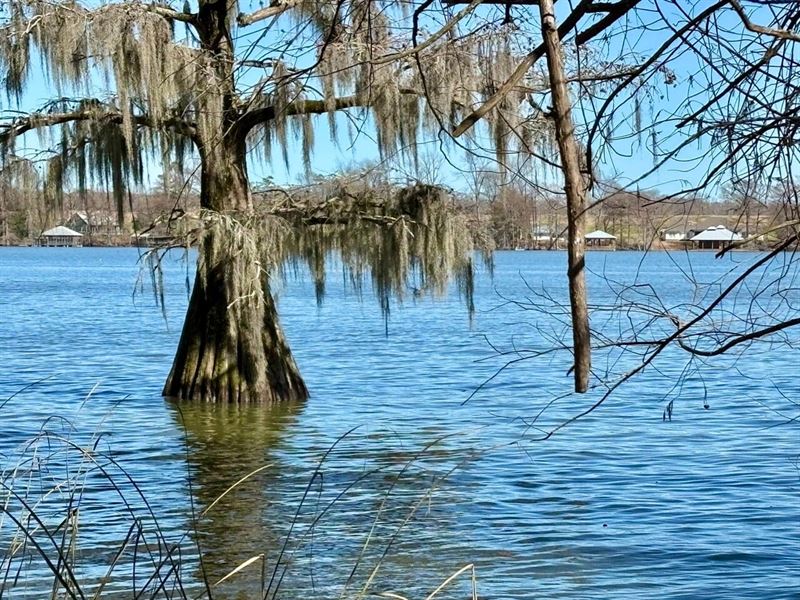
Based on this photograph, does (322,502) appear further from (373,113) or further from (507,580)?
(373,113)

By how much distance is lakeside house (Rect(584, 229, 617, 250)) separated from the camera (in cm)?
419

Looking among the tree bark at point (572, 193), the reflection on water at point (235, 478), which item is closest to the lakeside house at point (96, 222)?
the reflection on water at point (235, 478)

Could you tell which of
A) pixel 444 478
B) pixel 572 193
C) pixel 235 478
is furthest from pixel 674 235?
pixel 235 478

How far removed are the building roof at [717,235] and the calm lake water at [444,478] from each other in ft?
0.53

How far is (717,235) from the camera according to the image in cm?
431

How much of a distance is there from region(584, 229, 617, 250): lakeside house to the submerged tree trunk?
27.3ft

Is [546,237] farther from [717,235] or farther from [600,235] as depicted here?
[717,235]

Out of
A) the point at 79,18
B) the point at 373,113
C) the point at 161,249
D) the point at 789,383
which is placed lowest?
the point at 789,383

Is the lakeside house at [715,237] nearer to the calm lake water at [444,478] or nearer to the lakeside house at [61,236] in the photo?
the calm lake water at [444,478]

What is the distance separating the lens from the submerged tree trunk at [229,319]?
13102 mm

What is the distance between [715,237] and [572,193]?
161cm

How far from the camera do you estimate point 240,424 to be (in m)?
13.3

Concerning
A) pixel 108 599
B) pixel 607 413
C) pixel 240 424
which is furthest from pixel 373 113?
pixel 108 599

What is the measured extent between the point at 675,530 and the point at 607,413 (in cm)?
637
